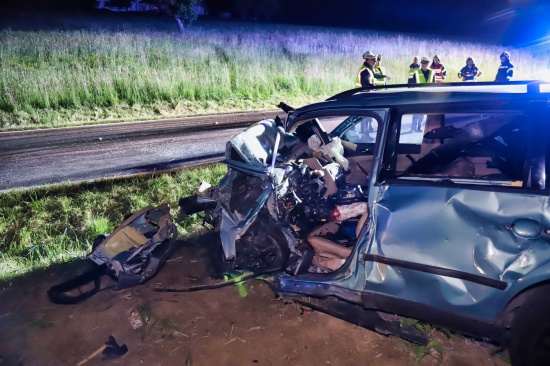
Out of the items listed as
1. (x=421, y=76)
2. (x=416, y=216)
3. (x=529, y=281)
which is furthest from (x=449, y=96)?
(x=421, y=76)

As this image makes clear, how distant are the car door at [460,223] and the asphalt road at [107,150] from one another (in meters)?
5.69

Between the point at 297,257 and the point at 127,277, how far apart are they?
62.2 inches

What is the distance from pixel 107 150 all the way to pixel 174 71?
742 cm

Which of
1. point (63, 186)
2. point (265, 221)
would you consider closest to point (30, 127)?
point (63, 186)

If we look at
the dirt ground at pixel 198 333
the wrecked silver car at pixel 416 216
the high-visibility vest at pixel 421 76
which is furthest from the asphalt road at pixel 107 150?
the high-visibility vest at pixel 421 76

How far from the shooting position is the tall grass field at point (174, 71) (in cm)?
1310

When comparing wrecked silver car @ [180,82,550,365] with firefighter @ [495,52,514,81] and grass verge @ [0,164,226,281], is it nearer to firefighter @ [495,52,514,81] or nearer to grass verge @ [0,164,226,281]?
grass verge @ [0,164,226,281]

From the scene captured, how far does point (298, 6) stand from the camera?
4512 cm

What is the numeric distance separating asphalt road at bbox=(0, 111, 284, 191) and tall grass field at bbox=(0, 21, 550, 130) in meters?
1.78

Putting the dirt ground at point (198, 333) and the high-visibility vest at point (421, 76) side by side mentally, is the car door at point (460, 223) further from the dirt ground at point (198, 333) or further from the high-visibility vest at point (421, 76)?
the high-visibility vest at point (421, 76)

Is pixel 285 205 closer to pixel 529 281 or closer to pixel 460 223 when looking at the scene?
pixel 460 223

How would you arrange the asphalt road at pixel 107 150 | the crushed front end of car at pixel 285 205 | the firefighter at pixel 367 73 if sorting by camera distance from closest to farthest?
the crushed front end of car at pixel 285 205 < the asphalt road at pixel 107 150 < the firefighter at pixel 367 73

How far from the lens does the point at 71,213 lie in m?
5.84

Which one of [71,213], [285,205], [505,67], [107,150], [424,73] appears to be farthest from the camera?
[505,67]
